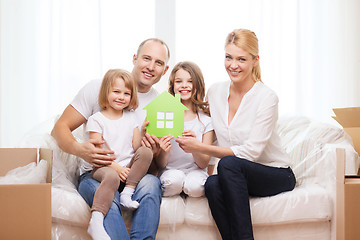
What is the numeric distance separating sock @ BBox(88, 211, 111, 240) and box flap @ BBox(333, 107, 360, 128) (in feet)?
4.39

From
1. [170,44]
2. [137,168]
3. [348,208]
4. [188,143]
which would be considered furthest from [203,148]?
[170,44]

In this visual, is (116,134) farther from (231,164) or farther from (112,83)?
(231,164)

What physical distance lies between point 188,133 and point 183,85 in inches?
9.8

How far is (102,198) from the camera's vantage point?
1686mm

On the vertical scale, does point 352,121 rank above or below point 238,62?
below

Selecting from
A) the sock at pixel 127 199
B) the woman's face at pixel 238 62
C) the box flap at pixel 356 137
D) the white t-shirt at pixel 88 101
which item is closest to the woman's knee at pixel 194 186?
the sock at pixel 127 199

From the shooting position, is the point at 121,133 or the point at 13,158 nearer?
the point at 13,158

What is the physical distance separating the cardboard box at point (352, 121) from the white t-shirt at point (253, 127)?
1.49 ft

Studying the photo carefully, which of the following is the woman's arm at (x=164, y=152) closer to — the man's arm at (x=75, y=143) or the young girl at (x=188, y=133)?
the young girl at (x=188, y=133)

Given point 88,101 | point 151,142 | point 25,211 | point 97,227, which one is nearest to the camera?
point 25,211

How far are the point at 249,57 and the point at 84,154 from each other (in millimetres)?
818

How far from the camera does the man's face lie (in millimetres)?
2123

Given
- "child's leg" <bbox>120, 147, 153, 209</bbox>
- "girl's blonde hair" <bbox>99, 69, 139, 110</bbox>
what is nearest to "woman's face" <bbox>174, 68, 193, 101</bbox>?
"girl's blonde hair" <bbox>99, 69, 139, 110</bbox>

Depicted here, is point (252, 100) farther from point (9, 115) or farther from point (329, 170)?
point (9, 115)
